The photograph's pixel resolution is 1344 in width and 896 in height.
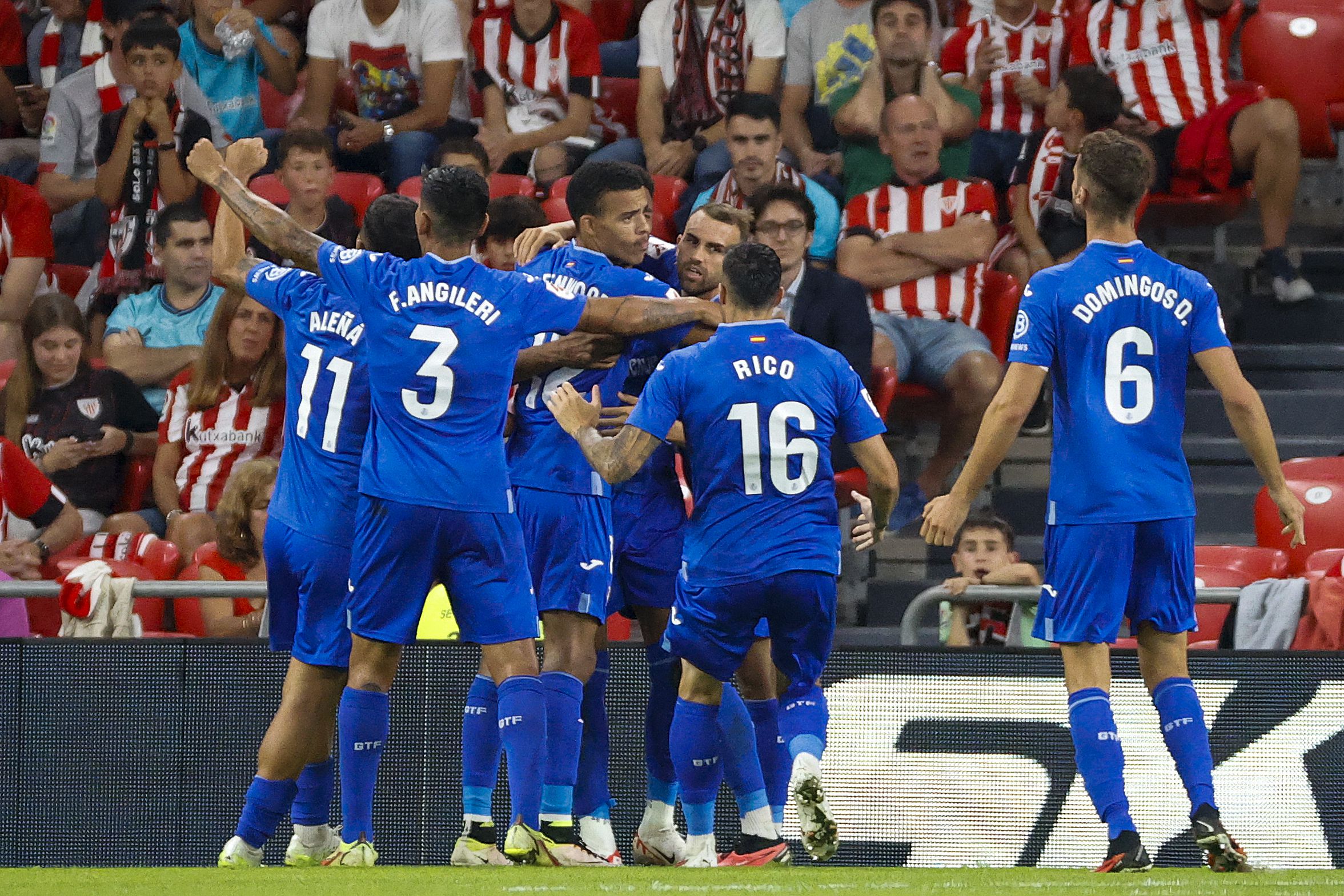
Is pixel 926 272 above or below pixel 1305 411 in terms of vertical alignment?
above

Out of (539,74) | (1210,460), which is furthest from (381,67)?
(1210,460)

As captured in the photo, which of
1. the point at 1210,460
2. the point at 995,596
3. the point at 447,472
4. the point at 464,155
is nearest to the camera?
the point at 447,472

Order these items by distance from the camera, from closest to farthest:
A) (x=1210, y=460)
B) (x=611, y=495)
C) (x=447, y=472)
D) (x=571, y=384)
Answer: (x=447, y=472) < (x=571, y=384) < (x=611, y=495) < (x=1210, y=460)

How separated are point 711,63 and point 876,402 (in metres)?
2.82

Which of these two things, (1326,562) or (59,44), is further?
(59,44)

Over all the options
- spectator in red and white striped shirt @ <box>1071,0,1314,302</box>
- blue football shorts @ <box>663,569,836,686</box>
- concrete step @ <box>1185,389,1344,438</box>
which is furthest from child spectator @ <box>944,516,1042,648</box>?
spectator in red and white striped shirt @ <box>1071,0,1314,302</box>

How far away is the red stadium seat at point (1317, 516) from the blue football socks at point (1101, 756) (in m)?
3.26

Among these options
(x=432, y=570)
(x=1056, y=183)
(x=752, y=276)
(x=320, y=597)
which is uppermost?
(x=1056, y=183)

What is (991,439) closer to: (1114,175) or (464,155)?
(1114,175)

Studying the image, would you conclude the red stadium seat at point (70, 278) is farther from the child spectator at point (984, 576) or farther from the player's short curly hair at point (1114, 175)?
the player's short curly hair at point (1114, 175)

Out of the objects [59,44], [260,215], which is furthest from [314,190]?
[260,215]

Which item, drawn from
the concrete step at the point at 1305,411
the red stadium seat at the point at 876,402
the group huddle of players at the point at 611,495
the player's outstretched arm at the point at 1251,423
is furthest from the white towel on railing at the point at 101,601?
the concrete step at the point at 1305,411

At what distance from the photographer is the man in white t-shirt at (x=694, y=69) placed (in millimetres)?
10422

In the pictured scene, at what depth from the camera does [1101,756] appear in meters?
5.23
